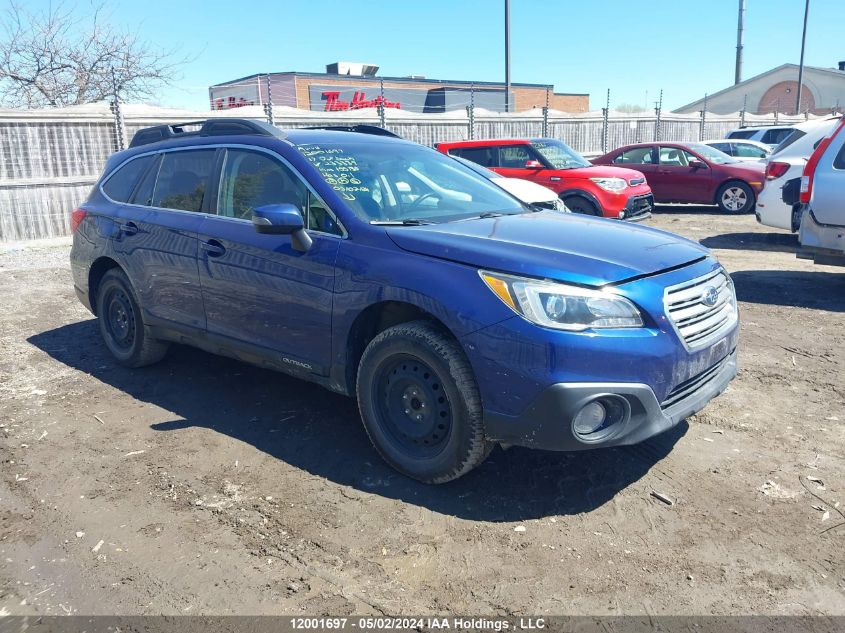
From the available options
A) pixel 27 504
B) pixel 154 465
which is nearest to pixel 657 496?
pixel 154 465


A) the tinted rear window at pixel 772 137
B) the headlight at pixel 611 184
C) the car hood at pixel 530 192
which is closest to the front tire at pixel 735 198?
the headlight at pixel 611 184

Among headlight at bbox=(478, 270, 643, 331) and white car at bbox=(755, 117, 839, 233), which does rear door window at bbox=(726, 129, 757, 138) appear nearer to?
white car at bbox=(755, 117, 839, 233)

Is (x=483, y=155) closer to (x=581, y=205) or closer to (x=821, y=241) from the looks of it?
(x=581, y=205)

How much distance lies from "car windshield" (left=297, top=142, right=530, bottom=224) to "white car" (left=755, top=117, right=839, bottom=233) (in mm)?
6803

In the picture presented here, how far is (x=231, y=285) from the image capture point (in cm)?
438

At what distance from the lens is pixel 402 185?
432cm

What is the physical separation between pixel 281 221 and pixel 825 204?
18.7ft

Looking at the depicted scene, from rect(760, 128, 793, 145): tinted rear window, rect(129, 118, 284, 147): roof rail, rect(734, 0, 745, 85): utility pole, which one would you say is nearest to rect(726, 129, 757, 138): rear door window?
rect(760, 128, 793, 145): tinted rear window

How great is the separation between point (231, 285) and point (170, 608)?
2097 millimetres

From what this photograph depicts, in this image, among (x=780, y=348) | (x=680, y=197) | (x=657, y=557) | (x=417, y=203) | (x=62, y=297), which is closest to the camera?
(x=657, y=557)

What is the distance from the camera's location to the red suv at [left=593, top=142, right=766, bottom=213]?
1441cm

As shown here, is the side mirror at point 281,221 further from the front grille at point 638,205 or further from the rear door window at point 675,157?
the rear door window at point 675,157

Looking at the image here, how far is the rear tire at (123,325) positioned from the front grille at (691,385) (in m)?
3.74

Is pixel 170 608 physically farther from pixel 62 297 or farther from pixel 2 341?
pixel 62 297
